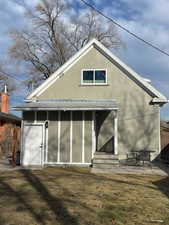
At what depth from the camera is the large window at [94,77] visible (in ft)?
53.0

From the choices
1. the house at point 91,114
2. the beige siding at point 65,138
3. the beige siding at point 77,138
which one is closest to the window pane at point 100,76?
the house at point 91,114

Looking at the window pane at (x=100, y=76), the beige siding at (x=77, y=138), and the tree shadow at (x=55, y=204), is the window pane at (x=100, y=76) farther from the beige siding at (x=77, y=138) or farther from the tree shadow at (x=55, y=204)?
the tree shadow at (x=55, y=204)

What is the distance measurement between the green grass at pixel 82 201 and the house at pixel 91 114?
392 cm

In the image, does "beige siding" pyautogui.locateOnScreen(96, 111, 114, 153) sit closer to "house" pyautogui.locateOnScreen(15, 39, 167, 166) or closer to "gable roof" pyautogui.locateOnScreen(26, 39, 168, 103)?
"house" pyautogui.locateOnScreen(15, 39, 167, 166)

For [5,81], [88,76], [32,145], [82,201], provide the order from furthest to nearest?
[5,81] < [88,76] < [32,145] < [82,201]

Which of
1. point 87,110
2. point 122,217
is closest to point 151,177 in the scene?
point 87,110

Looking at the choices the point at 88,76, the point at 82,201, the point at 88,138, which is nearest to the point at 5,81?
the point at 88,76

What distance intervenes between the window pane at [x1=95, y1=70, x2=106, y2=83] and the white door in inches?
188

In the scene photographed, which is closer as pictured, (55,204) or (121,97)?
(55,204)

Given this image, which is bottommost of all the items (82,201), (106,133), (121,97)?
(82,201)

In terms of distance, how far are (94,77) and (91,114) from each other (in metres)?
3.39

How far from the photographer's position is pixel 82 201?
655cm

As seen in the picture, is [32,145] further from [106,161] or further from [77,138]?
[106,161]

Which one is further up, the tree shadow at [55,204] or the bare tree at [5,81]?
the bare tree at [5,81]
